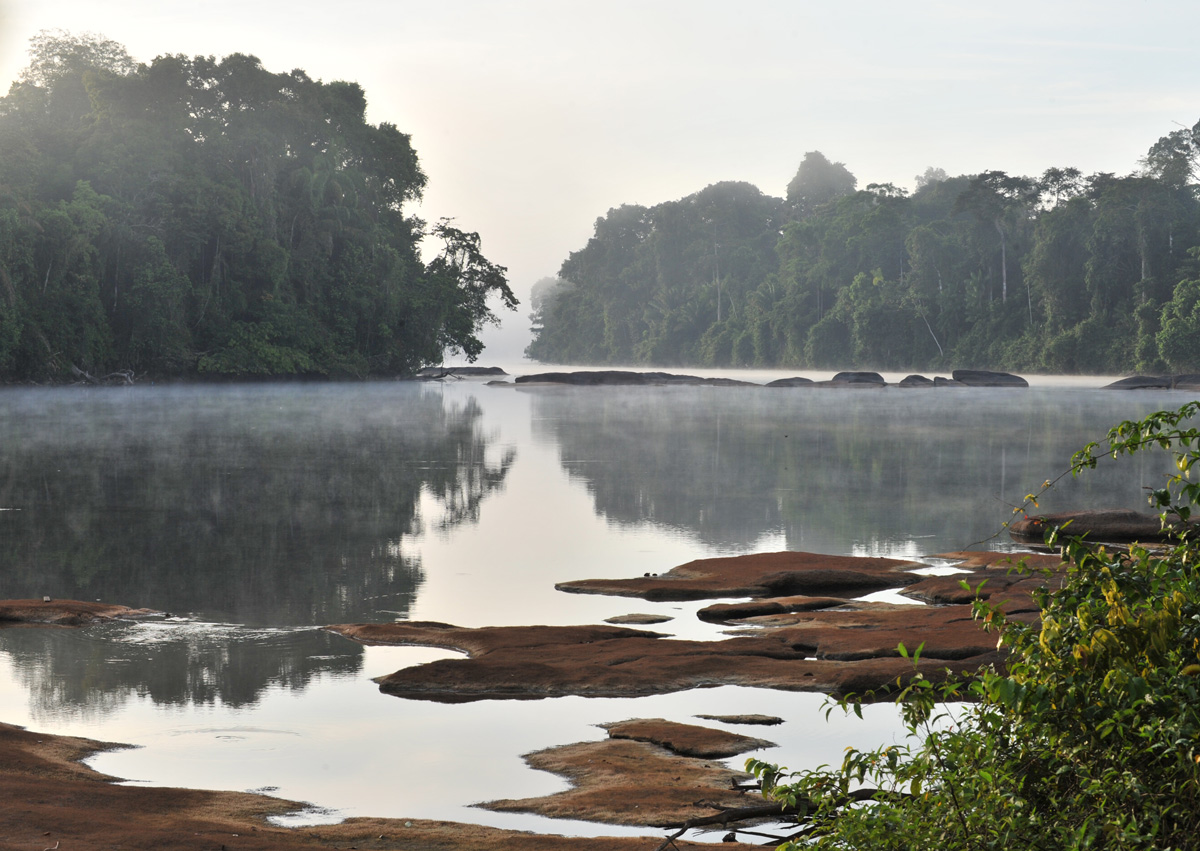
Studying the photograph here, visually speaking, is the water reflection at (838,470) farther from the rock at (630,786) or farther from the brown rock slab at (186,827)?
the brown rock slab at (186,827)

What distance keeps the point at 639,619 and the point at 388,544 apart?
472 centimetres

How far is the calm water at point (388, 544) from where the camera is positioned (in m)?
6.19

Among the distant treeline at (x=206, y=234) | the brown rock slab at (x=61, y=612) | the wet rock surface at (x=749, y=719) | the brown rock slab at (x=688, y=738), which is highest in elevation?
the distant treeline at (x=206, y=234)

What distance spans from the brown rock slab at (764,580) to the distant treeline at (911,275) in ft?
193

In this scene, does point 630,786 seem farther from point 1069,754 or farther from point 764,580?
point 764,580

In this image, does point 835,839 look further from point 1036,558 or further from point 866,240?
point 866,240

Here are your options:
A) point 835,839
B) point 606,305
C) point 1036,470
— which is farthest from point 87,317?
point 606,305

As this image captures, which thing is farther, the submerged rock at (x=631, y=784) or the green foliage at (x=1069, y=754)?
the submerged rock at (x=631, y=784)

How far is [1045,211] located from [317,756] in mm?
79119

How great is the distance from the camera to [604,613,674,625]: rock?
9.30m

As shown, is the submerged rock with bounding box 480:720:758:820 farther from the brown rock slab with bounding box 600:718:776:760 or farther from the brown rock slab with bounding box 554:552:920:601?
the brown rock slab with bounding box 554:552:920:601

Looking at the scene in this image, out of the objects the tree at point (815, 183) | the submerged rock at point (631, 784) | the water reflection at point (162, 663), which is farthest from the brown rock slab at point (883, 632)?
the tree at point (815, 183)

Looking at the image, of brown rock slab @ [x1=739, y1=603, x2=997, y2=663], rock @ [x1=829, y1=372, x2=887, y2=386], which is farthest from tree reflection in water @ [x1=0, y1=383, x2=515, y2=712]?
rock @ [x1=829, y1=372, x2=887, y2=386]

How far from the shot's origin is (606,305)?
132 meters
